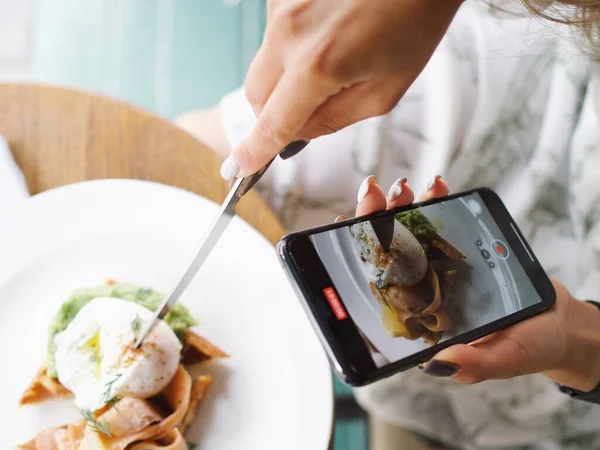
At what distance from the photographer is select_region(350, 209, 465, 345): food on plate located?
485 millimetres

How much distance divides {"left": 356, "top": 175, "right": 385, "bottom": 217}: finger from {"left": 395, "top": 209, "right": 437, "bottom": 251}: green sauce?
2cm

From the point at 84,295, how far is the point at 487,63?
0.54 meters

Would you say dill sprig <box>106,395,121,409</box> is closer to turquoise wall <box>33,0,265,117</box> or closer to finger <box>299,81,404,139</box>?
finger <box>299,81,404,139</box>

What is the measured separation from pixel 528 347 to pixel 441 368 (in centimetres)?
11

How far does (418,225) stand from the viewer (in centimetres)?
55

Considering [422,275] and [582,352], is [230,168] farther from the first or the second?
[582,352]

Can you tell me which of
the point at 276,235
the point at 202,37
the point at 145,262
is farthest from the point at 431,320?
the point at 202,37

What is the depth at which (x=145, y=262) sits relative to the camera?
2.09ft

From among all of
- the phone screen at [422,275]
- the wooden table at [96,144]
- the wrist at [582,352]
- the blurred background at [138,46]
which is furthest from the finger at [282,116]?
the blurred background at [138,46]

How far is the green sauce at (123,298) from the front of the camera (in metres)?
0.59

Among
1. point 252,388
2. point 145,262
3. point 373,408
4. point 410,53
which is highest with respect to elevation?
point 410,53

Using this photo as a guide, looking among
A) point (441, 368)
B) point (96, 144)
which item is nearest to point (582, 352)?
point (441, 368)

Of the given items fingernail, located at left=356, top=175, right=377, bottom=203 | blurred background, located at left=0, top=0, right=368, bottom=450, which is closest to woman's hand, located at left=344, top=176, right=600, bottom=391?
fingernail, located at left=356, top=175, right=377, bottom=203

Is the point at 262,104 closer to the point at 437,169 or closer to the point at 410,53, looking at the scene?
the point at 410,53
